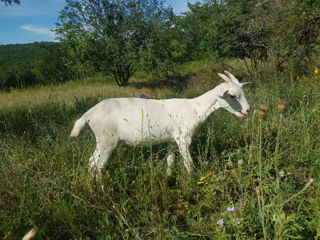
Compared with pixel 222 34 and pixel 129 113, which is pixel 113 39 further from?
pixel 129 113

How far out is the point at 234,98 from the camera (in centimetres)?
317

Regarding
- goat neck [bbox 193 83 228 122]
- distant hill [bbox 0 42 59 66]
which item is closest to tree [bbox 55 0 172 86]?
distant hill [bbox 0 42 59 66]

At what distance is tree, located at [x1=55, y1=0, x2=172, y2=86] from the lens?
584 inches

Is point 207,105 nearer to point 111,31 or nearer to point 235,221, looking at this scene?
point 235,221

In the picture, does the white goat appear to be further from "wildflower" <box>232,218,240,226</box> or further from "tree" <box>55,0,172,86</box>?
"tree" <box>55,0,172,86</box>

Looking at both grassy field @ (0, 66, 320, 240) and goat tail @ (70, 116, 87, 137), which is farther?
goat tail @ (70, 116, 87, 137)

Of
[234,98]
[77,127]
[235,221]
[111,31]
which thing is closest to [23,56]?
[111,31]

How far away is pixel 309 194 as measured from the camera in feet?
6.79

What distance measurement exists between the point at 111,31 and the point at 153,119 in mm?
14276

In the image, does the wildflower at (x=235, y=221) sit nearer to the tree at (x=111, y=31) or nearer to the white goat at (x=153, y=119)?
the white goat at (x=153, y=119)

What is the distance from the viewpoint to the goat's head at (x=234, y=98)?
3.09 metres

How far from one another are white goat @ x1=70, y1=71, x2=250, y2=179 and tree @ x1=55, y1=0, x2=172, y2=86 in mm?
12461

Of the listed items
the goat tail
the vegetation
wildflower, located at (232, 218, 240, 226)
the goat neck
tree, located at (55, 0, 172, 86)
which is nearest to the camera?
wildflower, located at (232, 218, 240, 226)

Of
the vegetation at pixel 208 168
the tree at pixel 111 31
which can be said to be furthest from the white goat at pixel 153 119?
the tree at pixel 111 31
